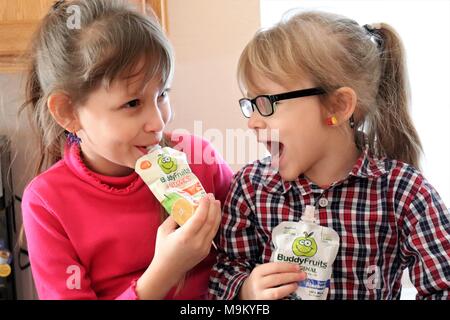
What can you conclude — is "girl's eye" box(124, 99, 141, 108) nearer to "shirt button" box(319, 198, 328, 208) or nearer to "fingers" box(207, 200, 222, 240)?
"fingers" box(207, 200, 222, 240)

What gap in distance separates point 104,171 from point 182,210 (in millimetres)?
219

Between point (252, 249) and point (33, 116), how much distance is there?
0.48 m

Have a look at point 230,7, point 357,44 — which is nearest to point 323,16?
point 357,44

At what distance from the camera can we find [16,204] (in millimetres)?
1629

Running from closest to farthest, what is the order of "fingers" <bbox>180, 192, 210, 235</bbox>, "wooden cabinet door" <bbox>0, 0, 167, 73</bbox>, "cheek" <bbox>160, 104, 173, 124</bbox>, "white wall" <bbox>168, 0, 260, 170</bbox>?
"fingers" <bbox>180, 192, 210, 235</bbox>, "cheek" <bbox>160, 104, 173, 124</bbox>, "wooden cabinet door" <bbox>0, 0, 167, 73</bbox>, "white wall" <bbox>168, 0, 260, 170</bbox>

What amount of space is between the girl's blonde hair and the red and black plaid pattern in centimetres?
8

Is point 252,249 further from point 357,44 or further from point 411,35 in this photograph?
point 411,35

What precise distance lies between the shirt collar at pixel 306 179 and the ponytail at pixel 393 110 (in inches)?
2.3

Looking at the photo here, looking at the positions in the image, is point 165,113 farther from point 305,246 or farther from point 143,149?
point 305,246

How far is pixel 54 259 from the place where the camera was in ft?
3.08

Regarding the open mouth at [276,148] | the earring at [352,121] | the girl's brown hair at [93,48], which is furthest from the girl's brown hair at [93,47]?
the earring at [352,121]

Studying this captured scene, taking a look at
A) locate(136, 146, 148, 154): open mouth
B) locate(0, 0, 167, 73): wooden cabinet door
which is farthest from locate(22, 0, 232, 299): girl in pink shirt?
locate(0, 0, 167, 73): wooden cabinet door

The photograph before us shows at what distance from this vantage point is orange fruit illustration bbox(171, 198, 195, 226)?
88cm

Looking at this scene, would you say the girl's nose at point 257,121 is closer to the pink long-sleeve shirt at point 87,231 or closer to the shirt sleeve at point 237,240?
the shirt sleeve at point 237,240
